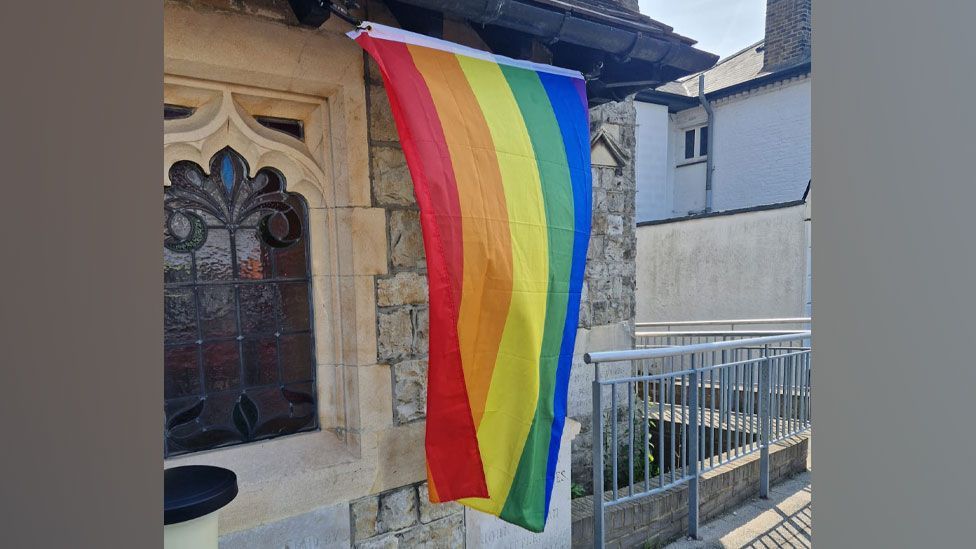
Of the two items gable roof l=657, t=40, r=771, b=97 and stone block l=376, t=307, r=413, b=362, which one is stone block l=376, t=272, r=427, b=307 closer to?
stone block l=376, t=307, r=413, b=362

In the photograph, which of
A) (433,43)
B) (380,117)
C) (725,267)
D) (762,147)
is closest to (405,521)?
(380,117)

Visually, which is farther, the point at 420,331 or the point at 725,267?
the point at 725,267

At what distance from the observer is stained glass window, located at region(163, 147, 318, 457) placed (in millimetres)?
2291

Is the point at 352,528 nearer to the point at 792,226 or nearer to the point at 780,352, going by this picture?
the point at 780,352

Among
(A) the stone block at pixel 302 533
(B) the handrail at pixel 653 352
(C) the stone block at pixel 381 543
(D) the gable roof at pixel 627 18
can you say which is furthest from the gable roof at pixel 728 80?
(A) the stone block at pixel 302 533

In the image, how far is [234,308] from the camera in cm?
242

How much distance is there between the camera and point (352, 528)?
250 cm

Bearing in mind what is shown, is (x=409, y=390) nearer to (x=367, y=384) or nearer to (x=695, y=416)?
(x=367, y=384)

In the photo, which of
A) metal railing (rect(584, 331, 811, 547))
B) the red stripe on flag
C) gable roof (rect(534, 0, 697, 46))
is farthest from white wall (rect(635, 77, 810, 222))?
the red stripe on flag

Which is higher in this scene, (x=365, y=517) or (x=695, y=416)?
(x=695, y=416)

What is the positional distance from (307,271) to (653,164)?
45.5ft

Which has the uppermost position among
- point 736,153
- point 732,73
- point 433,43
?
point 732,73
